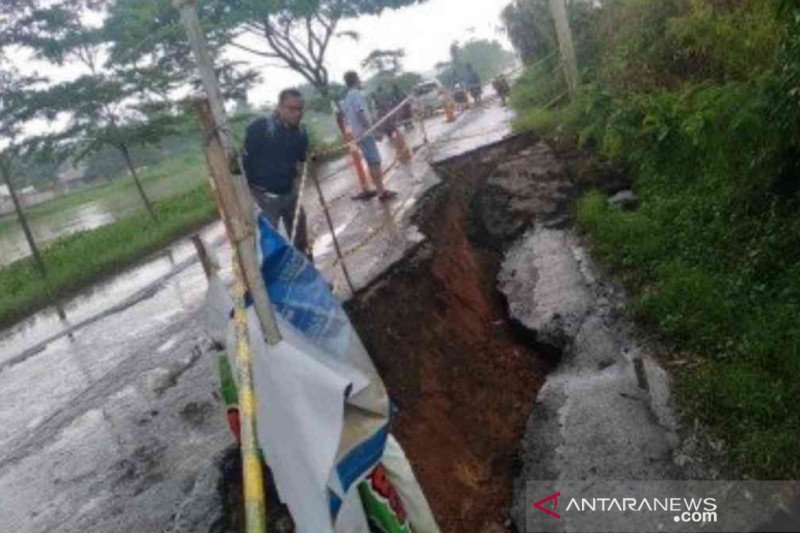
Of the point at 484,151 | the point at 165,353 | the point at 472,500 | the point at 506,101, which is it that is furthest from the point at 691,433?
the point at 506,101

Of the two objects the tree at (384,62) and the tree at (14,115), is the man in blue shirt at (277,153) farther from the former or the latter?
the tree at (384,62)

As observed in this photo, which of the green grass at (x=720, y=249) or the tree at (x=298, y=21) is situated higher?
the tree at (x=298, y=21)

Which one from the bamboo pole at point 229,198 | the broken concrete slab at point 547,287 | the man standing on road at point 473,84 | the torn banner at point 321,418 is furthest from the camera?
the man standing on road at point 473,84

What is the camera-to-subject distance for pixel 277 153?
5762 mm

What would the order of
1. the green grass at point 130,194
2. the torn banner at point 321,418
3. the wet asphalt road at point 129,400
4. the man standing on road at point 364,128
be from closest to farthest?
the torn banner at point 321,418
the wet asphalt road at point 129,400
the man standing on road at point 364,128
the green grass at point 130,194

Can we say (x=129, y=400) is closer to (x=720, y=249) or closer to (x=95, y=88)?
(x=720, y=249)

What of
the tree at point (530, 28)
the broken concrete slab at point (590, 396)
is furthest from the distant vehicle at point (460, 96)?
the broken concrete slab at point (590, 396)

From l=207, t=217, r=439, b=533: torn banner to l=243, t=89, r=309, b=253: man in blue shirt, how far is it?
2.95 m

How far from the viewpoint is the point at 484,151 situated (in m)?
10.1

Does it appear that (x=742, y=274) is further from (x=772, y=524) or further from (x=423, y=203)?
(x=423, y=203)

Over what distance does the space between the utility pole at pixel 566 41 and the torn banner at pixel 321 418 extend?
372 inches

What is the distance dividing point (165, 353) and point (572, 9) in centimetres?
1140

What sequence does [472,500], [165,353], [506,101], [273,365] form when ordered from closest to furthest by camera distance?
1. [273,365]
2. [472,500]
3. [165,353]
4. [506,101]

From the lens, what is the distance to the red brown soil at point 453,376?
13.9ft
